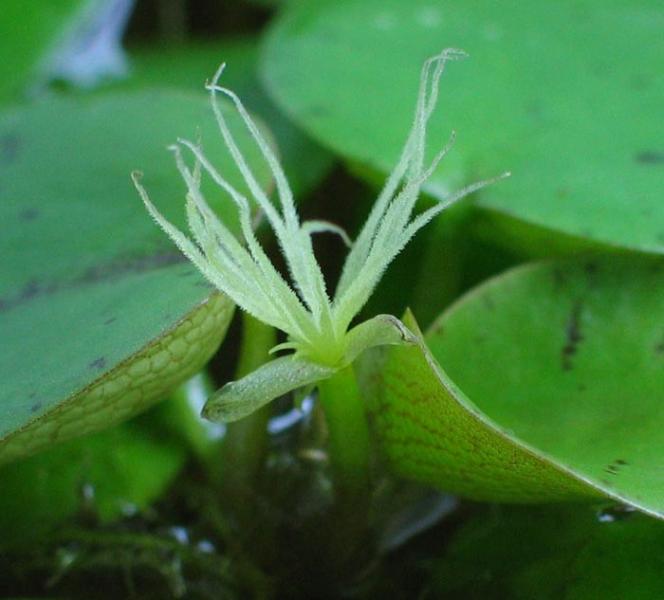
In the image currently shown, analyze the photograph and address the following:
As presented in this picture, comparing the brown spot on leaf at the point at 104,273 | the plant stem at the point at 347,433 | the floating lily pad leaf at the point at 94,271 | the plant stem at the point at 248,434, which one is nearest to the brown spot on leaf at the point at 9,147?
the floating lily pad leaf at the point at 94,271

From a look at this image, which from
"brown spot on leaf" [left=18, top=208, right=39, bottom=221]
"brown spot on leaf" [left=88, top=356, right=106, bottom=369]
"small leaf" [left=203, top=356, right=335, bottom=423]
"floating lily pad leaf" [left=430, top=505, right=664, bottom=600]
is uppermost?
"brown spot on leaf" [left=88, top=356, right=106, bottom=369]

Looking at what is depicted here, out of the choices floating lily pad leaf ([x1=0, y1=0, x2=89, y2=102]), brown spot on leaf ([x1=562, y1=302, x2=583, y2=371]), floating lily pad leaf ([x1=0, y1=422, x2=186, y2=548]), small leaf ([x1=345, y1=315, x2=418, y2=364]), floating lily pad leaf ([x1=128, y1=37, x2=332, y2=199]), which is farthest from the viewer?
floating lily pad leaf ([x1=0, y1=0, x2=89, y2=102])

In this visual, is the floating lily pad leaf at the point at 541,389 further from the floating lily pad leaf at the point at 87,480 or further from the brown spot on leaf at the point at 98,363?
the floating lily pad leaf at the point at 87,480

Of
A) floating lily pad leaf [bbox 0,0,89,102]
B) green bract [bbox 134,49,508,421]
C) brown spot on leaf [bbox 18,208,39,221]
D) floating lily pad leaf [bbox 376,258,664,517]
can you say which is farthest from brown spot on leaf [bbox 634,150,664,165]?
floating lily pad leaf [bbox 0,0,89,102]

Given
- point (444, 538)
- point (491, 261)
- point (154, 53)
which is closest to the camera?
point (444, 538)

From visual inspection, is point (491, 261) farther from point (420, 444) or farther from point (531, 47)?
point (420, 444)

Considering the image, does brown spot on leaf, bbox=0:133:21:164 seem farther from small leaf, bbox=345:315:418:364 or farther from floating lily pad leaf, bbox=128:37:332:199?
small leaf, bbox=345:315:418:364

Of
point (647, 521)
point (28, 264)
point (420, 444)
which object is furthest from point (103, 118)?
point (647, 521)
